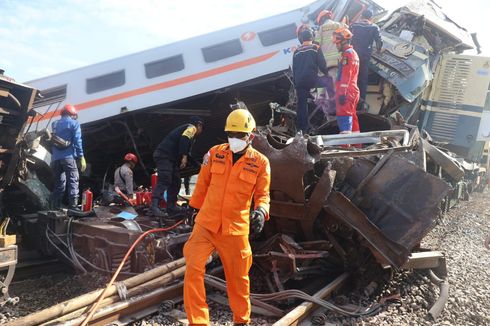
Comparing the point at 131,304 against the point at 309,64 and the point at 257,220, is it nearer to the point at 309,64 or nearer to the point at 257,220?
the point at 257,220

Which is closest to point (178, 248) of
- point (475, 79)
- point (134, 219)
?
point (134, 219)

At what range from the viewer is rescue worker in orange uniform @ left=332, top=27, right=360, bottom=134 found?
5.28 metres

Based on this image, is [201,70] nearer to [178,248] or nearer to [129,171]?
[129,171]

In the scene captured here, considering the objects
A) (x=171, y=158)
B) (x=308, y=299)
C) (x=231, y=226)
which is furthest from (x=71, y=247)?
(x=308, y=299)

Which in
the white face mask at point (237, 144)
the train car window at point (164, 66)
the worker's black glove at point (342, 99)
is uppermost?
the train car window at point (164, 66)

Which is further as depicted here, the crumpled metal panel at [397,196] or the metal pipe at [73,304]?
the crumpled metal panel at [397,196]

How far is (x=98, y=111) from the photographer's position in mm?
7949

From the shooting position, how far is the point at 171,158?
6043 millimetres

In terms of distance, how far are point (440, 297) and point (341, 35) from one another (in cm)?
336

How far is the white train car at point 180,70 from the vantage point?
7.85m

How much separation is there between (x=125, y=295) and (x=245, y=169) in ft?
4.65

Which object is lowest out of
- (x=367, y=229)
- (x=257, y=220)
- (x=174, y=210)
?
(x=174, y=210)

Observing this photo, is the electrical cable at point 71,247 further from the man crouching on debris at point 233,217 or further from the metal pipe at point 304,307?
the metal pipe at point 304,307

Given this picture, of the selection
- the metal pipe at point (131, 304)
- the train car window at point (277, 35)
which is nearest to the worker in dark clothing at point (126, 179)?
the train car window at point (277, 35)
